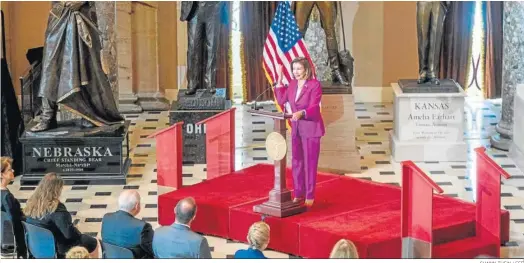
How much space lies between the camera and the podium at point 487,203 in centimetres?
1138

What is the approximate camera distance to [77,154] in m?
14.0

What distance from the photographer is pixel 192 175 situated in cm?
1446

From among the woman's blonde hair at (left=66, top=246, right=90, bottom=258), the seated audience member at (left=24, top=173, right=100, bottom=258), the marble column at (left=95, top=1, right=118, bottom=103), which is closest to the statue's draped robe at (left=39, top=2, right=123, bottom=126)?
the marble column at (left=95, top=1, right=118, bottom=103)

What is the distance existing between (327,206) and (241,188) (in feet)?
3.33

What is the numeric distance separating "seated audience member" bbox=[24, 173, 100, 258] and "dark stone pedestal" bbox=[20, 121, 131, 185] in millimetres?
3655

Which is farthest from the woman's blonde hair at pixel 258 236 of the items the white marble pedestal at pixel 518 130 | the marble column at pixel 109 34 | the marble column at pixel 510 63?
the marble column at pixel 510 63

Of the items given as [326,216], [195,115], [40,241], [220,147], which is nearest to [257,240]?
[40,241]

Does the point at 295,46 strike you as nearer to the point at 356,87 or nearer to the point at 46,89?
the point at 46,89

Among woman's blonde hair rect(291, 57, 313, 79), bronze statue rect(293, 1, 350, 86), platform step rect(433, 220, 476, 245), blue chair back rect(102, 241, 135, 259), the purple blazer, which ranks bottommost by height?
platform step rect(433, 220, 476, 245)

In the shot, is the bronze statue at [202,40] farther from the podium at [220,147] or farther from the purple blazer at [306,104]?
the purple blazer at [306,104]

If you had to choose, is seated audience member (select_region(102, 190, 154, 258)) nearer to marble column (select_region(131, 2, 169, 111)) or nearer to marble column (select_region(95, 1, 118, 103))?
marble column (select_region(95, 1, 118, 103))

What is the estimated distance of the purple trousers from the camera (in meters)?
11.8

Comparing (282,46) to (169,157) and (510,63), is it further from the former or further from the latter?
(510,63)

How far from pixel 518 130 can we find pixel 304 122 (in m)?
3.94
